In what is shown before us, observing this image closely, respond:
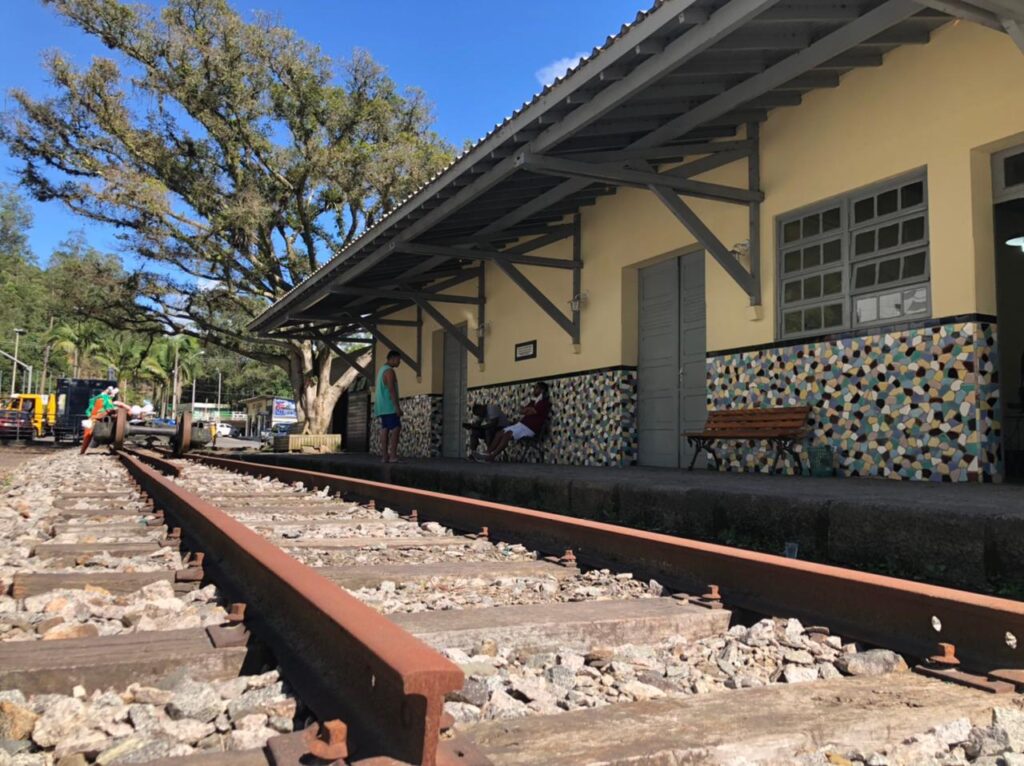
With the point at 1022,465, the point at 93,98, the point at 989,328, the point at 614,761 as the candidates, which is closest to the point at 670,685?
the point at 614,761

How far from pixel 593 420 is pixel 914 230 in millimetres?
4971

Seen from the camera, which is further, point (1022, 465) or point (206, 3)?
point (206, 3)

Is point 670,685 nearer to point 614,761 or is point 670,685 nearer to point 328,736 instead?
point 614,761

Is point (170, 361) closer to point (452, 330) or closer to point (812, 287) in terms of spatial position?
point (452, 330)

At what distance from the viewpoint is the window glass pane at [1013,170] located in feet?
20.0

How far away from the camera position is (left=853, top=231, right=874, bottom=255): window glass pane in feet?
23.4

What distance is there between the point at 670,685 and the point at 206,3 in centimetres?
2510

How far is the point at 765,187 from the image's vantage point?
26.8 ft

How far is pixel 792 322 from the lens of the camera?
25.6 ft

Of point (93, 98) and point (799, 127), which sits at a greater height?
point (93, 98)

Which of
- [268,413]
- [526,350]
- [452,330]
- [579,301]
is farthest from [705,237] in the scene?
[268,413]

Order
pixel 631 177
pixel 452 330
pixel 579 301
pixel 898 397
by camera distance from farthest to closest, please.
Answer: pixel 452 330, pixel 579 301, pixel 631 177, pixel 898 397

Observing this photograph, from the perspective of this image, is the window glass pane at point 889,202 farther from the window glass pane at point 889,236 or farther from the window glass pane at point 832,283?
the window glass pane at point 832,283

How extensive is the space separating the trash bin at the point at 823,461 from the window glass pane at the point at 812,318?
1.20 meters
